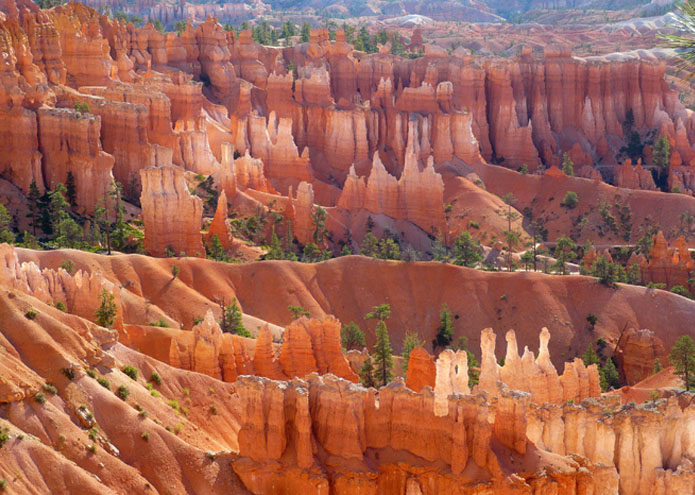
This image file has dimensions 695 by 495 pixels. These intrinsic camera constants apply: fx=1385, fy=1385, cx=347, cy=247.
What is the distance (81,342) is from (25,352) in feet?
8.77

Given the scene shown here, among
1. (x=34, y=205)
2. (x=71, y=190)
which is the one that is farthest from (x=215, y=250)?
(x=34, y=205)

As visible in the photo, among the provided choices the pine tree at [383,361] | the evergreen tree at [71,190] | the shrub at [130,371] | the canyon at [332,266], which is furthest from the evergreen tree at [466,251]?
the shrub at [130,371]

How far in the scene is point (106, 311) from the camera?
64.9 metres

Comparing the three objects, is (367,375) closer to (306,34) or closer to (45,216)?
(45,216)

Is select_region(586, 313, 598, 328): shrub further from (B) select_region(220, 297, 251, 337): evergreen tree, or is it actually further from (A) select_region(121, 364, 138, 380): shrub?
(A) select_region(121, 364, 138, 380): shrub

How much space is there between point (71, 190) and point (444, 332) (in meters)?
28.6

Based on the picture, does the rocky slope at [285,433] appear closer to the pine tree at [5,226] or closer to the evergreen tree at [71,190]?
the pine tree at [5,226]

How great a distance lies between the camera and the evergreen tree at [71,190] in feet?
323

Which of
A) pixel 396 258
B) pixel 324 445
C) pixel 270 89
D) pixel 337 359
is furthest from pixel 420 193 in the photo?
pixel 324 445

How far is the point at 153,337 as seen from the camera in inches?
2665

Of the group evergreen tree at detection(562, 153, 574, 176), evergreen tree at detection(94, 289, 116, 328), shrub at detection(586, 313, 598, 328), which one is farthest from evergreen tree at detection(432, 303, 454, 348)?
evergreen tree at detection(562, 153, 574, 176)

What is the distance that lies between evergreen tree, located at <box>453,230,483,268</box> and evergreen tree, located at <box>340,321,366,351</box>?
20277 mm

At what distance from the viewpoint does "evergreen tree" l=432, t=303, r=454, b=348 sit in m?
91.2

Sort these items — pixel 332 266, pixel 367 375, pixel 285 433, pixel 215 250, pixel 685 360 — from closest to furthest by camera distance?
1. pixel 285 433
2. pixel 367 375
3. pixel 685 360
4. pixel 332 266
5. pixel 215 250
